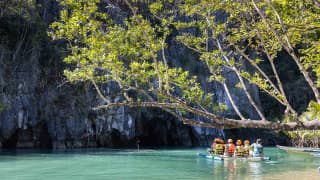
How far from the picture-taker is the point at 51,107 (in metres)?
27.0

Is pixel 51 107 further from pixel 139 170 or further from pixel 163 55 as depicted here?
pixel 163 55

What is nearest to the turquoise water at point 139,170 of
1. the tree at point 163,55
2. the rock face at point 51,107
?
the tree at point 163,55

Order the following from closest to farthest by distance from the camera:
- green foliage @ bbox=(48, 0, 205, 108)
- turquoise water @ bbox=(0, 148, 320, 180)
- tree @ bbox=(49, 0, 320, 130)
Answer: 1. tree @ bbox=(49, 0, 320, 130)
2. green foliage @ bbox=(48, 0, 205, 108)
3. turquoise water @ bbox=(0, 148, 320, 180)

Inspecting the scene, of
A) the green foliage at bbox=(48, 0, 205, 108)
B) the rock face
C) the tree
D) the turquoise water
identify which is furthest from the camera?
the rock face

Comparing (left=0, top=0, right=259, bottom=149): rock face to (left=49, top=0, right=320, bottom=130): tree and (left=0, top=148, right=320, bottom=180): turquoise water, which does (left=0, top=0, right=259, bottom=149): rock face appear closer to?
(left=0, top=148, right=320, bottom=180): turquoise water

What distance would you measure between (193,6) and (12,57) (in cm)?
2271

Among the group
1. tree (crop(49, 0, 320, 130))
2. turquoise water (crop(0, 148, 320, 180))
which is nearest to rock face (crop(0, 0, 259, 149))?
turquoise water (crop(0, 148, 320, 180))

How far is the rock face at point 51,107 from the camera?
25.9 metres

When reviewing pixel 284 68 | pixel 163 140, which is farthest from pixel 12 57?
pixel 284 68

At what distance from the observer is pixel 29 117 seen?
26234 millimetres

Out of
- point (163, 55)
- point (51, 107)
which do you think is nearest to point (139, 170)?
point (163, 55)

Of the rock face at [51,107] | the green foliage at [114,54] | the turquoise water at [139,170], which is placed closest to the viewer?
the green foliage at [114,54]

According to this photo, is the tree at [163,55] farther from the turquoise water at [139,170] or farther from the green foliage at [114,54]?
the turquoise water at [139,170]

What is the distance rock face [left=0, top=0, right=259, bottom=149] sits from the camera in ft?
84.9
